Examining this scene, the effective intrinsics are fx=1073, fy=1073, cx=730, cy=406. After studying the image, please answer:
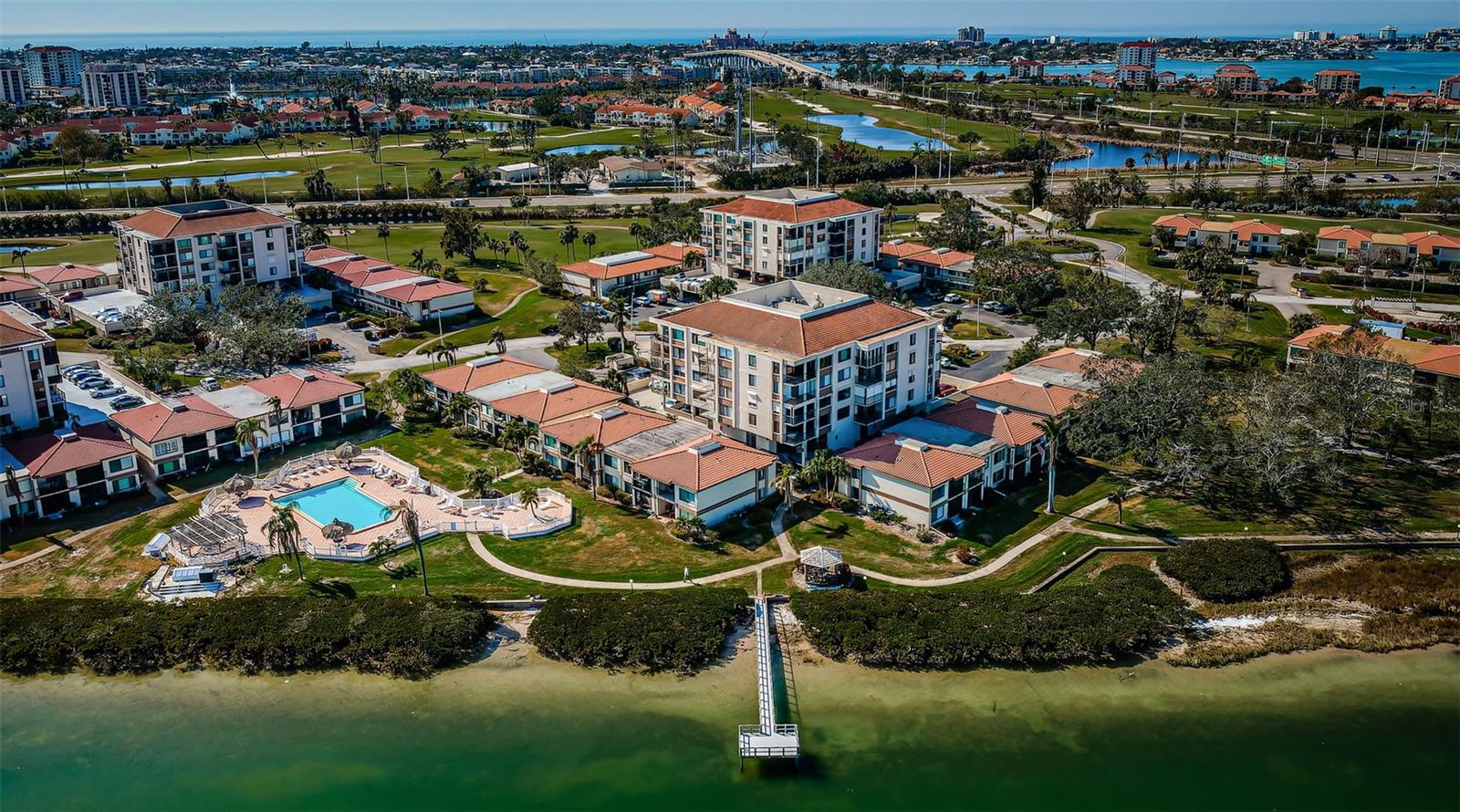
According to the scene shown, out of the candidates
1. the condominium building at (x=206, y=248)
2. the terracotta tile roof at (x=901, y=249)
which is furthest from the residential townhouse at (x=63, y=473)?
the terracotta tile roof at (x=901, y=249)

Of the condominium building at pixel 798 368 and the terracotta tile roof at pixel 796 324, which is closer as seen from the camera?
the condominium building at pixel 798 368

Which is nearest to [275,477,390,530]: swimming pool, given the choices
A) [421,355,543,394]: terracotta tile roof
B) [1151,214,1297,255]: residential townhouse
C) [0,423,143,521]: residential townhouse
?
[0,423,143,521]: residential townhouse

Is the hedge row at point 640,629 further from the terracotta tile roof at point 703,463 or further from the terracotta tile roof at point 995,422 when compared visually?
the terracotta tile roof at point 995,422

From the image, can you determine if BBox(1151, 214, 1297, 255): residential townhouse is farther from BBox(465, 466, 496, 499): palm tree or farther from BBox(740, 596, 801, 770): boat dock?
BBox(740, 596, 801, 770): boat dock

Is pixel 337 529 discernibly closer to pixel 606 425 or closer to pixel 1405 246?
pixel 606 425

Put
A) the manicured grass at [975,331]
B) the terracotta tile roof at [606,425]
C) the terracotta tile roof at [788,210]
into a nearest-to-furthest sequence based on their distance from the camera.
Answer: the terracotta tile roof at [606,425], the manicured grass at [975,331], the terracotta tile roof at [788,210]

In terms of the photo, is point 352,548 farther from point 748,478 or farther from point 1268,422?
point 1268,422

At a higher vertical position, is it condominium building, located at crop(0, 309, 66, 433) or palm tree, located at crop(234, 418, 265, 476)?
condominium building, located at crop(0, 309, 66, 433)
